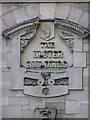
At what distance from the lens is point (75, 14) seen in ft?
33.2

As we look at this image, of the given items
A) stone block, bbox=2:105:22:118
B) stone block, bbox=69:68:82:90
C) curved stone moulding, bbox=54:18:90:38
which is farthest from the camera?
stone block, bbox=2:105:22:118

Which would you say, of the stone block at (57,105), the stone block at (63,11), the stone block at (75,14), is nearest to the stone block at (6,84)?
the stone block at (57,105)

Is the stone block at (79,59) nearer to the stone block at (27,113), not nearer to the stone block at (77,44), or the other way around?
the stone block at (77,44)

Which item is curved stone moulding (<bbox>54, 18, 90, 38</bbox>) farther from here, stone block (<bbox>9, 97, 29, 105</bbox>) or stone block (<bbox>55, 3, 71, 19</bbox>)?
stone block (<bbox>9, 97, 29, 105</bbox>)

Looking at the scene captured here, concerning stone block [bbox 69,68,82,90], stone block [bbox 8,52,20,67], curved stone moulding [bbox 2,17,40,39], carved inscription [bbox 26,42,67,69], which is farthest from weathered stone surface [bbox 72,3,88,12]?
stone block [bbox 8,52,20,67]

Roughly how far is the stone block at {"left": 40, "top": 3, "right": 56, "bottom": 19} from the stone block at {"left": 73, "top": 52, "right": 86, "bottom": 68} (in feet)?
4.94

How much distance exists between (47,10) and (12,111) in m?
3.57

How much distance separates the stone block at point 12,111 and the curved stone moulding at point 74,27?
309cm

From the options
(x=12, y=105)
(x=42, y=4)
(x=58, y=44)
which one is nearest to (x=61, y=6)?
(x=42, y=4)

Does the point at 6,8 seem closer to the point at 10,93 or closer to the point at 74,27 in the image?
the point at 74,27

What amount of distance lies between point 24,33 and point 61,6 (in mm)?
1527

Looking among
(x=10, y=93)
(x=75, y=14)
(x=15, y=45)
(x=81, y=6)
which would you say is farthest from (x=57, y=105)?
(x=81, y=6)

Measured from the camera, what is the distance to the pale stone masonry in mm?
10117

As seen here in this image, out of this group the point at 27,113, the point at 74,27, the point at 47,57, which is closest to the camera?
the point at 74,27
